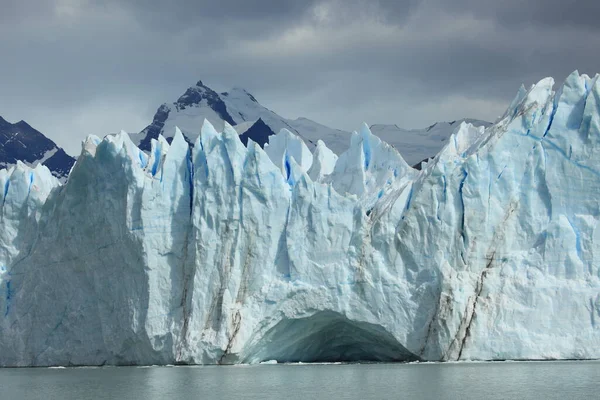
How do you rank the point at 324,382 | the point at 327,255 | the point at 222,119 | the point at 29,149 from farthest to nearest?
the point at 29,149 < the point at 222,119 < the point at 327,255 < the point at 324,382

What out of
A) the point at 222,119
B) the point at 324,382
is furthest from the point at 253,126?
the point at 324,382

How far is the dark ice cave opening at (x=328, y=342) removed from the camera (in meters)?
27.7

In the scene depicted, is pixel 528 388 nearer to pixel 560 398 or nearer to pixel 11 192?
pixel 560 398

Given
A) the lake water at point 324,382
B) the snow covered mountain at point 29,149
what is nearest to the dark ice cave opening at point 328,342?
the lake water at point 324,382

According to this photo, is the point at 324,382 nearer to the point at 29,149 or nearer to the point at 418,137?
the point at 418,137

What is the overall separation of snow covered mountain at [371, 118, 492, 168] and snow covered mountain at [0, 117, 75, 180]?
2408 cm

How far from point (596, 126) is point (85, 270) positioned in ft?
53.3

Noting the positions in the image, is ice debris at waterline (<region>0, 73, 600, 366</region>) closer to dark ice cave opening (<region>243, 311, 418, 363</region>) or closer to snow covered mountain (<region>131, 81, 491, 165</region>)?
dark ice cave opening (<region>243, 311, 418, 363</region>)

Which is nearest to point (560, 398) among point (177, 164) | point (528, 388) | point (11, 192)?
point (528, 388)

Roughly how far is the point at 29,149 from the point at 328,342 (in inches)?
1793

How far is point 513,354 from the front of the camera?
85.0 ft

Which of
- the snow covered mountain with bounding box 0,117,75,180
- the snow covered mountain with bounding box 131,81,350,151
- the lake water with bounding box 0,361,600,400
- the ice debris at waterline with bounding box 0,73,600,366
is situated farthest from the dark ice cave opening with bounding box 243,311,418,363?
the snow covered mountain with bounding box 0,117,75,180

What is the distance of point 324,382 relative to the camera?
22719mm

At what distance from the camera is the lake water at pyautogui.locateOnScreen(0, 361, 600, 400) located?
65.6ft
